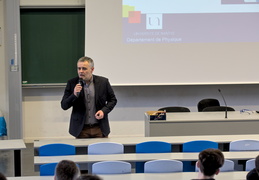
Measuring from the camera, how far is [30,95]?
902 cm

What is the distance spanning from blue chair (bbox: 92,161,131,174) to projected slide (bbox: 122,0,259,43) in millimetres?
4302

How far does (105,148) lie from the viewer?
5.43m

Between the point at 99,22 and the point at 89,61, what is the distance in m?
2.68

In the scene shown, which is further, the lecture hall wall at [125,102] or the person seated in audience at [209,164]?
the lecture hall wall at [125,102]

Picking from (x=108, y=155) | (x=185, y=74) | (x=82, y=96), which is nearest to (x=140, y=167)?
(x=108, y=155)

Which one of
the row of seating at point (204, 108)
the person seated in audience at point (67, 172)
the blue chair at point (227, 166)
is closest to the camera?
the person seated in audience at point (67, 172)

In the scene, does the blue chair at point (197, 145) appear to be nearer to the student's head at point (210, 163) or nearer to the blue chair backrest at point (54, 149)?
the blue chair backrest at point (54, 149)

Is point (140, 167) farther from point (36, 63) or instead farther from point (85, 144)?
point (36, 63)

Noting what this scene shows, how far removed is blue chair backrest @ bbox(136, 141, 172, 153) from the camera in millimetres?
5508

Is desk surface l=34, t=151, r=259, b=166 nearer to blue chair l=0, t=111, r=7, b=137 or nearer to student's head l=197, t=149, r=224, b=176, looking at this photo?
student's head l=197, t=149, r=224, b=176

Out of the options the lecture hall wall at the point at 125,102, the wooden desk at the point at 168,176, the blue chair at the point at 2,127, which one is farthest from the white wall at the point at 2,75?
the wooden desk at the point at 168,176

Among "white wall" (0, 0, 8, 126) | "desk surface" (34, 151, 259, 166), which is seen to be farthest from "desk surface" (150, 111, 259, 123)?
"white wall" (0, 0, 8, 126)

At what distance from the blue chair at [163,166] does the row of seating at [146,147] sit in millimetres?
793

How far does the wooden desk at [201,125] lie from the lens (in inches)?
265
